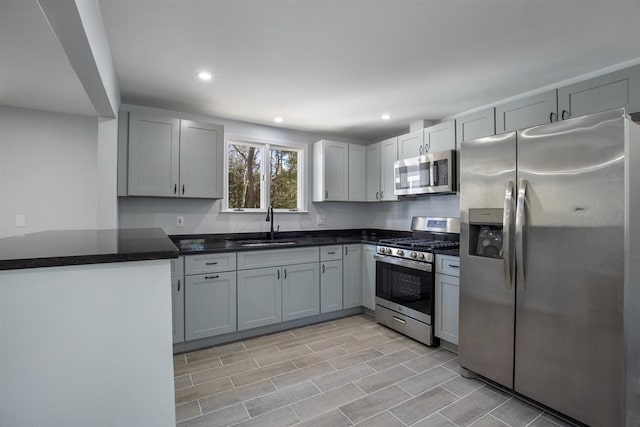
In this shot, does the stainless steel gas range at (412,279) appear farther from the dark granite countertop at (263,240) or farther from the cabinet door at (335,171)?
the cabinet door at (335,171)

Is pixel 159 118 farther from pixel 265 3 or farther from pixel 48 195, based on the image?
pixel 265 3

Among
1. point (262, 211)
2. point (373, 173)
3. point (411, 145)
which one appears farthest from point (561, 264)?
point (262, 211)

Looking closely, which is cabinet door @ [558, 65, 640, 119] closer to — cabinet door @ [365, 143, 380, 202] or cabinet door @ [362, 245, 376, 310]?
cabinet door @ [365, 143, 380, 202]

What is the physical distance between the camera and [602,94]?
221 cm

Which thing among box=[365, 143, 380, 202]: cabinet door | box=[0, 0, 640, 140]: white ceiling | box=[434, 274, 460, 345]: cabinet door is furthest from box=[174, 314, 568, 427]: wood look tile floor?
box=[0, 0, 640, 140]: white ceiling

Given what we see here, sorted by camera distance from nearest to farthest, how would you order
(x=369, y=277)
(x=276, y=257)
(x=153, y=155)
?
(x=153, y=155)
(x=276, y=257)
(x=369, y=277)

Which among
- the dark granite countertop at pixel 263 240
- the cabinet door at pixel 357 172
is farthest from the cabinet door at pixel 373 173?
the dark granite countertop at pixel 263 240

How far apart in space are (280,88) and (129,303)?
215cm

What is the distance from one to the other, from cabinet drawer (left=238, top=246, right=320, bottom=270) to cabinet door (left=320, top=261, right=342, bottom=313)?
0.18 meters

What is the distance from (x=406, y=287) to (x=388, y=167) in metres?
1.54

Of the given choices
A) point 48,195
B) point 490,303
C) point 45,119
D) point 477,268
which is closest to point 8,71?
point 45,119

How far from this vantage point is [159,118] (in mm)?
2955

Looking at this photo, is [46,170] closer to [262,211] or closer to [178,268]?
[178,268]

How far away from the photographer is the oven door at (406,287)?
2826 mm
